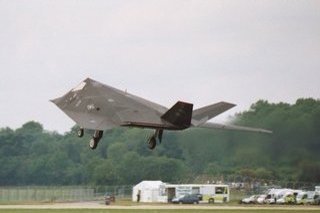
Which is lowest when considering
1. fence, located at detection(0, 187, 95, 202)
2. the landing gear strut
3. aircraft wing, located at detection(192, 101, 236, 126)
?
the landing gear strut

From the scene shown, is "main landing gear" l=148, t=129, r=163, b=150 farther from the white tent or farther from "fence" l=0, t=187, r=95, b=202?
the white tent

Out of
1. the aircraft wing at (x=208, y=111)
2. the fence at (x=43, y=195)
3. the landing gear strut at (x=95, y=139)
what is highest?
the aircraft wing at (x=208, y=111)

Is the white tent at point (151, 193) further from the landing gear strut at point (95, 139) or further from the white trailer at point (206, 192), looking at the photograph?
the landing gear strut at point (95, 139)

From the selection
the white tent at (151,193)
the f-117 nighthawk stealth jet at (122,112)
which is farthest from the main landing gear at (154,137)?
the white tent at (151,193)

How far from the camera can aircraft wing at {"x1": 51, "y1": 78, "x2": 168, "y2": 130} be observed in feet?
220

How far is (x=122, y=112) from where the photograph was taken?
6781cm

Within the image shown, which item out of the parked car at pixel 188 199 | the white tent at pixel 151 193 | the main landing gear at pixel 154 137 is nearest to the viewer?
the main landing gear at pixel 154 137

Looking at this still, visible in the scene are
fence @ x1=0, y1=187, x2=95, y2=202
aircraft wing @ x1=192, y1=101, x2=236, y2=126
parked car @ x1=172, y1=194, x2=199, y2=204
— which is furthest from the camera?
fence @ x1=0, y1=187, x2=95, y2=202

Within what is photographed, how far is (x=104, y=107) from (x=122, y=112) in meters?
1.82

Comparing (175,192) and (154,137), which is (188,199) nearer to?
(175,192)

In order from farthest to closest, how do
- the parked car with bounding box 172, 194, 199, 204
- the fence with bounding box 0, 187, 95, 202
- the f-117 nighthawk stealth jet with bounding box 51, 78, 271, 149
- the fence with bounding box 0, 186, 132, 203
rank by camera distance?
1. the fence with bounding box 0, 186, 132, 203
2. the fence with bounding box 0, 187, 95, 202
3. the parked car with bounding box 172, 194, 199, 204
4. the f-117 nighthawk stealth jet with bounding box 51, 78, 271, 149

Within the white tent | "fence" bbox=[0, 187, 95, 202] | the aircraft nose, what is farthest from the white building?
the aircraft nose

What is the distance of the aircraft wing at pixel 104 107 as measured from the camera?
6694cm

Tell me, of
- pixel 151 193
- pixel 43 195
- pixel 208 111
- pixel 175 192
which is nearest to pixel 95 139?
pixel 208 111
